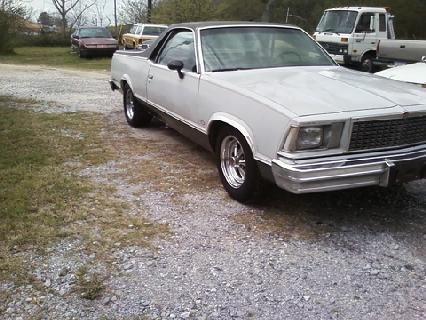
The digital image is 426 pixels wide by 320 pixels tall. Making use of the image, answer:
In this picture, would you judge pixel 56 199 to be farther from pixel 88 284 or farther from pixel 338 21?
pixel 338 21

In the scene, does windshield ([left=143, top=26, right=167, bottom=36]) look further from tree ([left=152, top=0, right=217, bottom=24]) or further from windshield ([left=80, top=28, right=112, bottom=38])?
tree ([left=152, top=0, right=217, bottom=24])

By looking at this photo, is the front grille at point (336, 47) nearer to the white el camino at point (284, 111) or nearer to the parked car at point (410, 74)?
the parked car at point (410, 74)

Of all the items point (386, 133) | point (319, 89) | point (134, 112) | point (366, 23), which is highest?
point (366, 23)

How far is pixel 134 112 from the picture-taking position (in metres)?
7.29

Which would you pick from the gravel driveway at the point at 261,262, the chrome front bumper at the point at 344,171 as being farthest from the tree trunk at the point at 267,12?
the chrome front bumper at the point at 344,171

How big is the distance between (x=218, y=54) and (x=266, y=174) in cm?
174

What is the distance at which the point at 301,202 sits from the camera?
449 centimetres

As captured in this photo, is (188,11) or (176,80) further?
(188,11)

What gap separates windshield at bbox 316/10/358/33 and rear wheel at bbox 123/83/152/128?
34.9 feet

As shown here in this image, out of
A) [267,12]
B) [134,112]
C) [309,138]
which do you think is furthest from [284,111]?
[267,12]

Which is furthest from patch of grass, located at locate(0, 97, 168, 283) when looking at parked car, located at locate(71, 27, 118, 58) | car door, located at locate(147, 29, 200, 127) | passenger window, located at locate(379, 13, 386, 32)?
parked car, located at locate(71, 27, 118, 58)

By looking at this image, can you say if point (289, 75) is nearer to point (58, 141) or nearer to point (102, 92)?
point (58, 141)

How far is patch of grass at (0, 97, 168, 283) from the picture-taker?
3678mm

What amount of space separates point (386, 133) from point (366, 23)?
13627 mm
